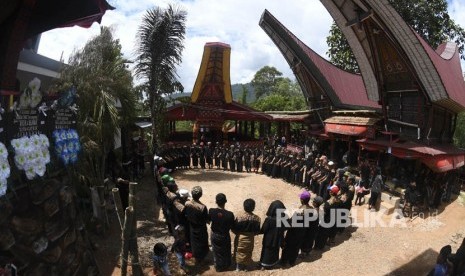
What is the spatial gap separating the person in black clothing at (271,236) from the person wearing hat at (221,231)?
73 centimetres

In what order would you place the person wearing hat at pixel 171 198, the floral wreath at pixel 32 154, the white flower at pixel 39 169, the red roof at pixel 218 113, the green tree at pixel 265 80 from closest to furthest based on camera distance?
the floral wreath at pixel 32 154, the white flower at pixel 39 169, the person wearing hat at pixel 171 198, the red roof at pixel 218 113, the green tree at pixel 265 80

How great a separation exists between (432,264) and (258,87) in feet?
187

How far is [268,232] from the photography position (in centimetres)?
704

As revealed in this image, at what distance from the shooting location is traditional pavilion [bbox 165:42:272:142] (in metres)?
23.9

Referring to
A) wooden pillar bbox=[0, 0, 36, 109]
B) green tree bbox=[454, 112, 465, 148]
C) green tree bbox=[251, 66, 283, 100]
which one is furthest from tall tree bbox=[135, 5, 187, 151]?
green tree bbox=[251, 66, 283, 100]

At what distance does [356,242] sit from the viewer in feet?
28.5

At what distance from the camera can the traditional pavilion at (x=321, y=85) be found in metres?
19.6

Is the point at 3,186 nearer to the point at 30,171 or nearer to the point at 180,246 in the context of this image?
the point at 30,171

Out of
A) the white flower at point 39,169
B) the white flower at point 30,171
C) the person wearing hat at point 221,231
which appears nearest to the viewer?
the white flower at point 30,171

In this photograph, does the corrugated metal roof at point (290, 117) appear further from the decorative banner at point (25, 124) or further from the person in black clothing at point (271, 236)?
the decorative banner at point (25, 124)

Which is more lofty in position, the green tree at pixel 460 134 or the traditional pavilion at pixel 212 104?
the traditional pavilion at pixel 212 104

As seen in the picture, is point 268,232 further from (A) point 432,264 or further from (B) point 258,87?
(B) point 258,87

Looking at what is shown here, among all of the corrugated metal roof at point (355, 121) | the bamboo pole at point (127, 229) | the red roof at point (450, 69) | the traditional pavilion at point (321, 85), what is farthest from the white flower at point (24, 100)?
the traditional pavilion at point (321, 85)

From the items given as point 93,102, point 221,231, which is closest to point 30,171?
point 221,231
